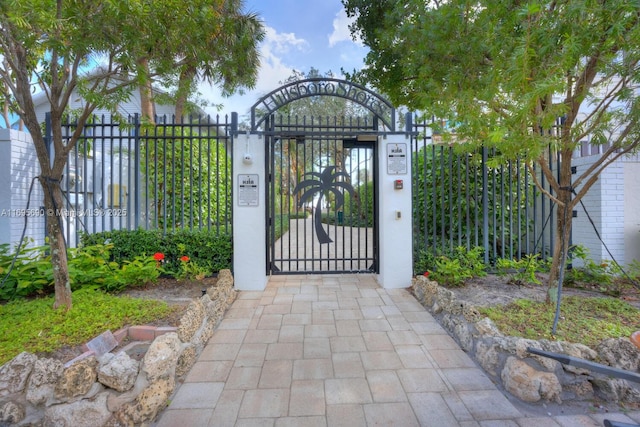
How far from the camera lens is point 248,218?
183 inches

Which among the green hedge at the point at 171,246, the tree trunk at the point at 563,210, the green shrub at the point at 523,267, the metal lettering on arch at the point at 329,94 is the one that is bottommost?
the green shrub at the point at 523,267

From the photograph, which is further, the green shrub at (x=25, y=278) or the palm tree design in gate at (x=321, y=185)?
the palm tree design in gate at (x=321, y=185)

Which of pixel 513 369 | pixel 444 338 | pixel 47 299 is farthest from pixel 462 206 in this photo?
pixel 47 299

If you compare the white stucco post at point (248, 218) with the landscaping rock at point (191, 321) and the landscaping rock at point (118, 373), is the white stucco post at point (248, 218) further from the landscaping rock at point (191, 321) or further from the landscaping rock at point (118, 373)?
the landscaping rock at point (118, 373)

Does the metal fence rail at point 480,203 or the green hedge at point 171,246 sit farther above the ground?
the metal fence rail at point 480,203

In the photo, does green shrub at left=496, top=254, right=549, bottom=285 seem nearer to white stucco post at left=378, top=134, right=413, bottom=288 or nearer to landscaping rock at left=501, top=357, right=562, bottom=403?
white stucco post at left=378, top=134, right=413, bottom=288

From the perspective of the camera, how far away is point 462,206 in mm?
5535

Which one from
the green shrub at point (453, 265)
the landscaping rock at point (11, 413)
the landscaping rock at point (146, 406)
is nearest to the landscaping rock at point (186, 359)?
the landscaping rock at point (146, 406)

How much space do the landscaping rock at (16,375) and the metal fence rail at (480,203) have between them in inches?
187

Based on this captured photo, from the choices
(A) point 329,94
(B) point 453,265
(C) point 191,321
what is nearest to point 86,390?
(C) point 191,321

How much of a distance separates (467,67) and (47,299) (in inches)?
235

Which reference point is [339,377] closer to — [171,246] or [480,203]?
[171,246]

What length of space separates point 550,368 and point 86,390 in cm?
322

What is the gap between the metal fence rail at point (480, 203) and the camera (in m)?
5.01
